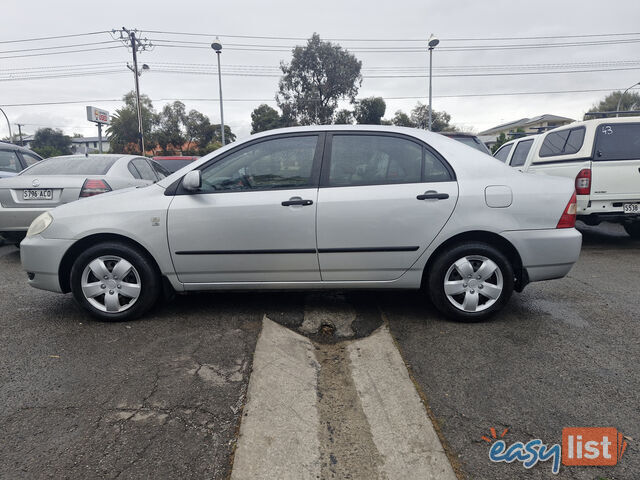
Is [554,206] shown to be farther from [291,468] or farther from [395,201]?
[291,468]

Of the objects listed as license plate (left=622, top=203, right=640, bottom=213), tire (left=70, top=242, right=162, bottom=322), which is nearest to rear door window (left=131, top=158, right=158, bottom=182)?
tire (left=70, top=242, right=162, bottom=322)

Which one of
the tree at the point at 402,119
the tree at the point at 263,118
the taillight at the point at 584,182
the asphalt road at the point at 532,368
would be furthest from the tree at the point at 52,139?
the asphalt road at the point at 532,368

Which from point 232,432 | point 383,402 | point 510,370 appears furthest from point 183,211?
point 510,370

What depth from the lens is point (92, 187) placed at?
17.6ft

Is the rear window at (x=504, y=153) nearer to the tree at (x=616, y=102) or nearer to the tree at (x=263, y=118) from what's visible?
the tree at (x=263, y=118)

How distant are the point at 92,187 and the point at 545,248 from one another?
17.0 ft

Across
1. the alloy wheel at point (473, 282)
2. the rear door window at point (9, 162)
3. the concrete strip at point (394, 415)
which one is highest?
the rear door window at point (9, 162)

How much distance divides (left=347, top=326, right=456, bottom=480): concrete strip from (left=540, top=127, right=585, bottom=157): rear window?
509 cm

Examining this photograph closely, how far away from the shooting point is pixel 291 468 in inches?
70.6

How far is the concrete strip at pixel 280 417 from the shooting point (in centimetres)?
179

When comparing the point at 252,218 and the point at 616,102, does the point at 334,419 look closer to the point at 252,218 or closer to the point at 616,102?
Answer: the point at 252,218

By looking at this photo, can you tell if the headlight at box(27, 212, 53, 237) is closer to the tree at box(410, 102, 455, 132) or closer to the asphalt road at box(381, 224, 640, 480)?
the asphalt road at box(381, 224, 640, 480)

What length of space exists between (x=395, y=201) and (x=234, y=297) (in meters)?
1.83

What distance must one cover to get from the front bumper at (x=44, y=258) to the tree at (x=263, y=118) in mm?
42580
